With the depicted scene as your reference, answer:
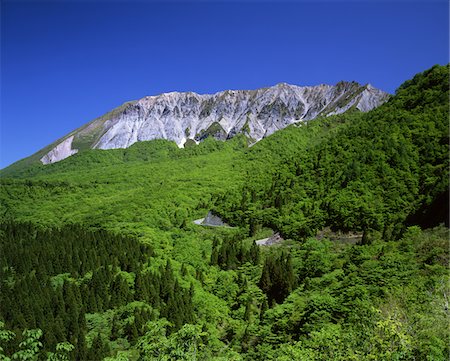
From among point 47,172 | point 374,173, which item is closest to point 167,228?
point 374,173

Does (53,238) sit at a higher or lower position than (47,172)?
lower

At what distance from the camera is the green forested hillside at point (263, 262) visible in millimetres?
21781

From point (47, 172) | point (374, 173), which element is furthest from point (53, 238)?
point (47, 172)

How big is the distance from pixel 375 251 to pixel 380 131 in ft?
162

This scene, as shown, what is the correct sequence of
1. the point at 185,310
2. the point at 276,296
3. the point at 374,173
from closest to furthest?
the point at 185,310 < the point at 276,296 < the point at 374,173

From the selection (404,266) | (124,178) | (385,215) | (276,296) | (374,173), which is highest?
(124,178)

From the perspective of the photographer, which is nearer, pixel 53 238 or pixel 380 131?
pixel 53 238

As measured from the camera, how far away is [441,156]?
70.9m

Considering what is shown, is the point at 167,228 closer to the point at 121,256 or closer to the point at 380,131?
the point at 121,256

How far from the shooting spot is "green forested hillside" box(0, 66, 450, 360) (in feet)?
71.5

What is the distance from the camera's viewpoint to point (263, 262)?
6544cm

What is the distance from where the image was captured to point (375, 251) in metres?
48.5

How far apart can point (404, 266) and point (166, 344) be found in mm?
30914

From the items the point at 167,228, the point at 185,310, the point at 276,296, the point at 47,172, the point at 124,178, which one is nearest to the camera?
the point at 185,310
